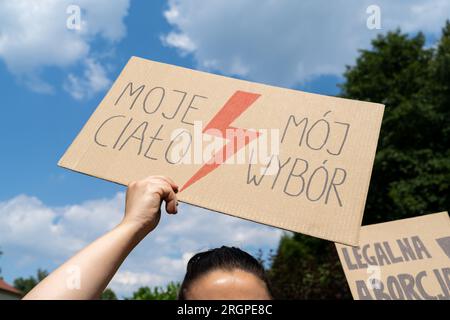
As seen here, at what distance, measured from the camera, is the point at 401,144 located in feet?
53.8

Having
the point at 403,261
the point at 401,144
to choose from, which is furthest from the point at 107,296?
the point at 403,261

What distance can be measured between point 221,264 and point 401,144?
52.9 feet

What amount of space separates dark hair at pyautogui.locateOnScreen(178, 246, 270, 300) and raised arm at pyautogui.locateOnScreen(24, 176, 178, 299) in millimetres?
194

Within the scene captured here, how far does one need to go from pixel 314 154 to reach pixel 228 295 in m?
0.73

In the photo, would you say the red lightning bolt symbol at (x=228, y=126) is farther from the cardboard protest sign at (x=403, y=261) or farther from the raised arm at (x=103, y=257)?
the cardboard protest sign at (x=403, y=261)

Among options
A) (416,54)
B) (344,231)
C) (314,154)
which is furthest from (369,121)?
(416,54)

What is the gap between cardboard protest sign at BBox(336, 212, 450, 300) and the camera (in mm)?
2621

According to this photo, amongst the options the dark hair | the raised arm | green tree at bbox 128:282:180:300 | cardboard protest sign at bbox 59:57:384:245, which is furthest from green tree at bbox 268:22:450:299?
the raised arm

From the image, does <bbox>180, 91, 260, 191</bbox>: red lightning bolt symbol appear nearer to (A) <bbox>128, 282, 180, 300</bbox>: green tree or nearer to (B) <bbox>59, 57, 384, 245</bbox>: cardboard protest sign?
(B) <bbox>59, 57, 384, 245</bbox>: cardboard protest sign

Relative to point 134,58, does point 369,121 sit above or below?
below

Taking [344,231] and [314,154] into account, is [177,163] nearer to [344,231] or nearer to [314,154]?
[314,154]

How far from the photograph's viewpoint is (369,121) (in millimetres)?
1819

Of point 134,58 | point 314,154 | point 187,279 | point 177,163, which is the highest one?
point 134,58
